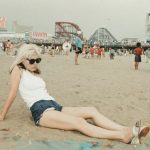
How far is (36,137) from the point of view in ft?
15.4

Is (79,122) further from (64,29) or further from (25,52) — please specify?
(64,29)

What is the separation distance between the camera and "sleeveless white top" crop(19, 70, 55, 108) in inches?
203

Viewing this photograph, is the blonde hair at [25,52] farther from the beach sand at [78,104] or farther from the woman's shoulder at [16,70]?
the beach sand at [78,104]

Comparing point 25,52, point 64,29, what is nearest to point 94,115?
point 25,52

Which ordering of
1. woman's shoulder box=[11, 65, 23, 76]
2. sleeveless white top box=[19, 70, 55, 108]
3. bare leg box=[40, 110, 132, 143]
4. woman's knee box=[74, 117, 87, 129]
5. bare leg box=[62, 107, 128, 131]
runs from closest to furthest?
bare leg box=[40, 110, 132, 143] → woman's knee box=[74, 117, 87, 129] → bare leg box=[62, 107, 128, 131] → sleeveless white top box=[19, 70, 55, 108] → woman's shoulder box=[11, 65, 23, 76]

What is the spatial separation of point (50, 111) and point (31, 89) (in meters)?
0.47

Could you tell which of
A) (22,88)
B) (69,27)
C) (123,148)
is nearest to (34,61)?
(22,88)

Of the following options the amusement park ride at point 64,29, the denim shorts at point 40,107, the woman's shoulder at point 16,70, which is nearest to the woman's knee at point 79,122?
the denim shorts at point 40,107

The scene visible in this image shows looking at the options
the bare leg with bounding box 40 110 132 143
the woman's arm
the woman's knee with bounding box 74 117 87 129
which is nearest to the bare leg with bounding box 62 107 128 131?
the bare leg with bounding box 40 110 132 143

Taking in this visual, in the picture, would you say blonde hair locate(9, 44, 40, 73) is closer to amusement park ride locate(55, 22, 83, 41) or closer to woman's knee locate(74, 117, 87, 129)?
woman's knee locate(74, 117, 87, 129)

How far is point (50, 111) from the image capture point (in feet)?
16.1

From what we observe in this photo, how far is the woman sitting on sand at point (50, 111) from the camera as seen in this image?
4.61m

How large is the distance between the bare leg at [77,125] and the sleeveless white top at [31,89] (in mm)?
305

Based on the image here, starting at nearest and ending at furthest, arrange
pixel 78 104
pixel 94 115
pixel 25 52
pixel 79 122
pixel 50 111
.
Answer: pixel 79 122 → pixel 50 111 → pixel 94 115 → pixel 25 52 → pixel 78 104
